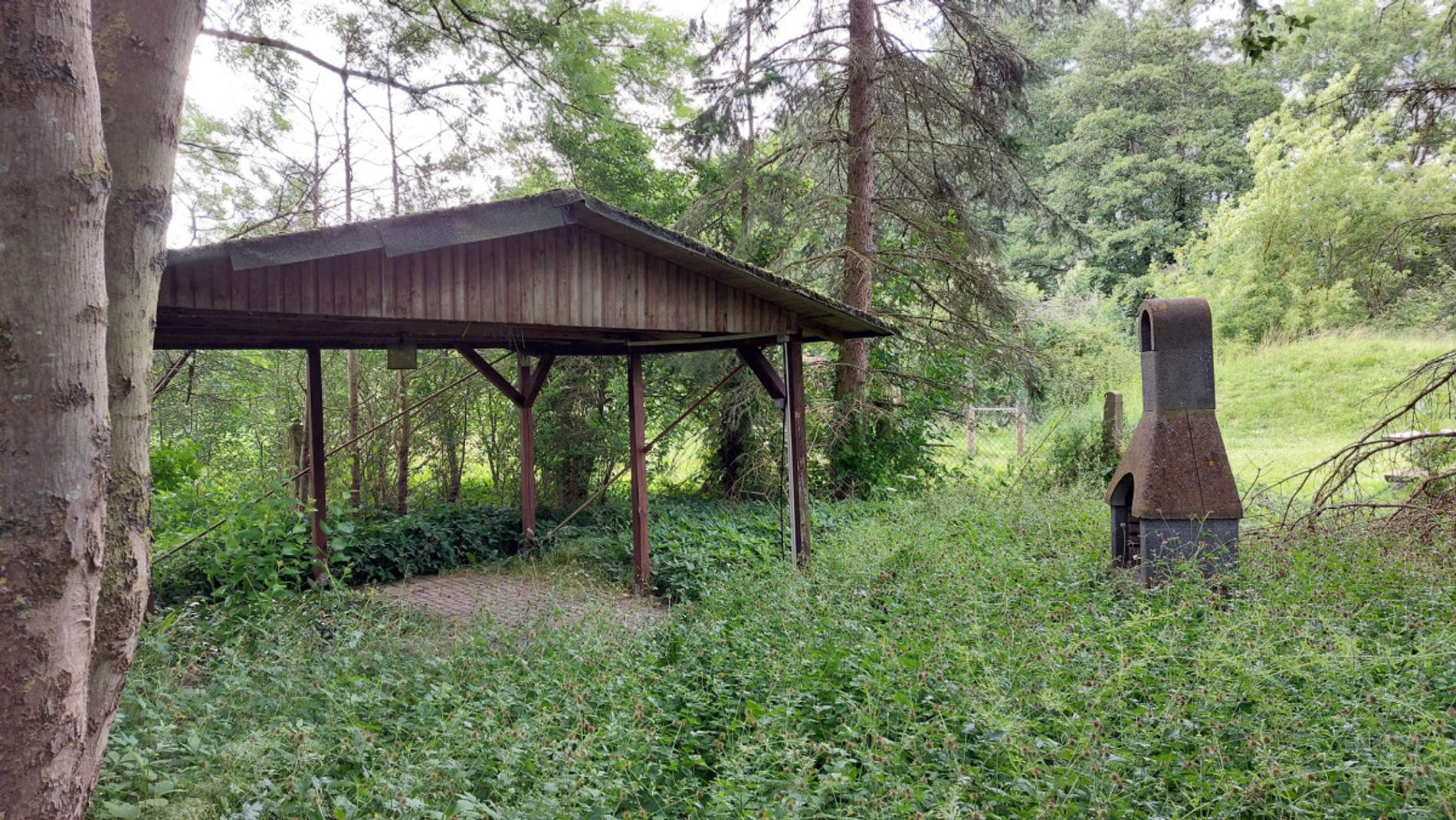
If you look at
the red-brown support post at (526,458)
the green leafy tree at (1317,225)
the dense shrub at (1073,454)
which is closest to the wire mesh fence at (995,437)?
the dense shrub at (1073,454)

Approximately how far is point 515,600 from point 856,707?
4.38 meters

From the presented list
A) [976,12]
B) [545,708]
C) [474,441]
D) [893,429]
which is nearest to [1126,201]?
[976,12]

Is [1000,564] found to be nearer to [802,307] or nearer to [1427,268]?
[802,307]

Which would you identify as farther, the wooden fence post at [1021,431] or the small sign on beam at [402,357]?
the wooden fence post at [1021,431]

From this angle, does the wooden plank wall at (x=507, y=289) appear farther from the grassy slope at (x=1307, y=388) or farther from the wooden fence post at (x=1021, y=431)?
the grassy slope at (x=1307, y=388)

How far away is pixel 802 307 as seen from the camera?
639cm

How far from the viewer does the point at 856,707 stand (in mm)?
3070

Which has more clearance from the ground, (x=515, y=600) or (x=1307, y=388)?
(x=1307, y=388)

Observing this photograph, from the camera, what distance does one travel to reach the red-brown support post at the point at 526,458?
8.67m

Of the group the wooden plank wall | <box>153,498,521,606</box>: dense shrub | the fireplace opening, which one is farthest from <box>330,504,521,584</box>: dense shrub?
the fireplace opening

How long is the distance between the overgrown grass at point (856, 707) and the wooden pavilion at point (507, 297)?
73.9 inches

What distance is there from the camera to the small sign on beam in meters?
6.84

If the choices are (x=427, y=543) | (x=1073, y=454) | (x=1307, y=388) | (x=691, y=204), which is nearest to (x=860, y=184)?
(x=691, y=204)

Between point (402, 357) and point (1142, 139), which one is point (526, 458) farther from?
point (1142, 139)
